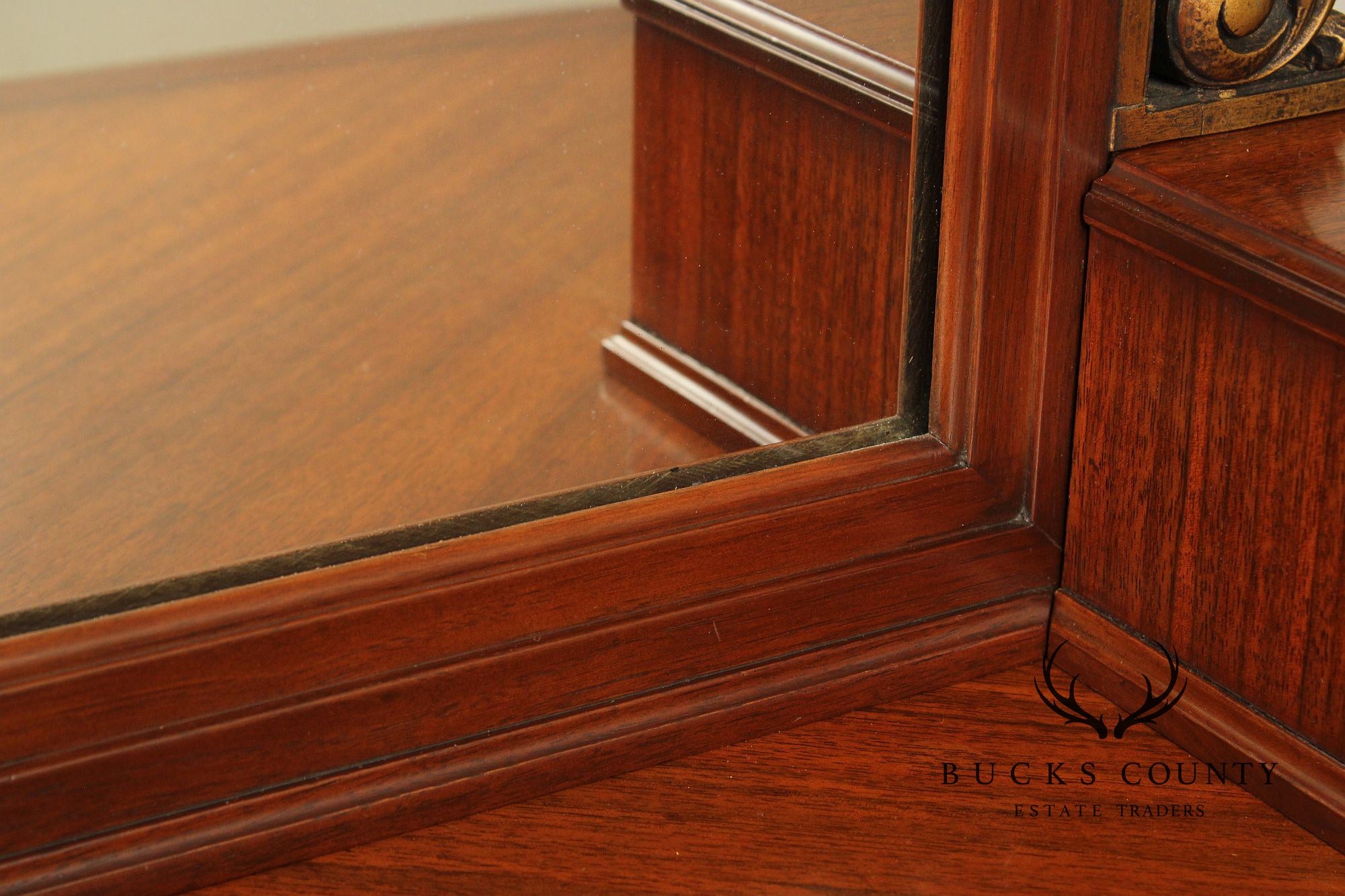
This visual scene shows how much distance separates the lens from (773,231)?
744 mm

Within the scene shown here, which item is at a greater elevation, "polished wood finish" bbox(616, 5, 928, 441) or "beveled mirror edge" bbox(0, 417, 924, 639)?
"polished wood finish" bbox(616, 5, 928, 441)

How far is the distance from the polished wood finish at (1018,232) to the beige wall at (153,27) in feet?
0.89

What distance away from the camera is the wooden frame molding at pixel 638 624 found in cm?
65

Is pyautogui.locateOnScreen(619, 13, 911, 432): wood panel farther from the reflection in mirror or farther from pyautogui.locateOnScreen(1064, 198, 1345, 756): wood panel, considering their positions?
pyautogui.locateOnScreen(1064, 198, 1345, 756): wood panel

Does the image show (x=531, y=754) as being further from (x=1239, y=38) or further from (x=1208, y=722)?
(x=1239, y=38)

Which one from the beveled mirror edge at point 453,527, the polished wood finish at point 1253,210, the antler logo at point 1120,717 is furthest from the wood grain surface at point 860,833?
the polished wood finish at point 1253,210

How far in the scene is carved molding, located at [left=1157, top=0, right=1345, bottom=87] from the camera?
73cm

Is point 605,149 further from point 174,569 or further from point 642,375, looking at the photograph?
point 174,569

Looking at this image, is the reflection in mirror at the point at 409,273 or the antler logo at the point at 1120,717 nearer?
the reflection in mirror at the point at 409,273

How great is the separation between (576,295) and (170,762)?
0.89 feet

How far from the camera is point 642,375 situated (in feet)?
2.44

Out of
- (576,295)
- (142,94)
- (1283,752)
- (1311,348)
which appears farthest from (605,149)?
(1283,752)

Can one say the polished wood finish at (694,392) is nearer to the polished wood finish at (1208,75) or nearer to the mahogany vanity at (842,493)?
the mahogany vanity at (842,493)

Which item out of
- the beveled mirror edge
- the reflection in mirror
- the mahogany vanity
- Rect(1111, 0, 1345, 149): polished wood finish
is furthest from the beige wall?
Rect(1111, 0, 1345, 149): polished wood finish
